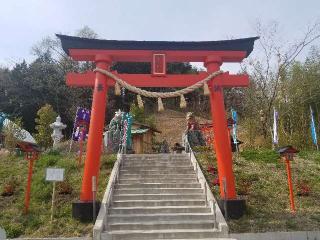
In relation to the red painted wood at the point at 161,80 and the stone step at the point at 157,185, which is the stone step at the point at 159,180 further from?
the red painted wood at the point at 161,80

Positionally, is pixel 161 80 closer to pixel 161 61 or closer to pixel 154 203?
pixel 161 61

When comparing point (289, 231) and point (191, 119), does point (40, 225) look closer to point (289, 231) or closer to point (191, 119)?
point (289, 231)

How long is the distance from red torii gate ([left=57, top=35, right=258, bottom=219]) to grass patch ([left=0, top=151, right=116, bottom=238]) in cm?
266

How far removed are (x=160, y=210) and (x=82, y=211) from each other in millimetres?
2353

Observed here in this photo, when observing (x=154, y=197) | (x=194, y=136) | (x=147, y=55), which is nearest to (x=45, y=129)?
(x=194, y=136)

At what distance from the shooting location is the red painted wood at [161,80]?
13.0 metres

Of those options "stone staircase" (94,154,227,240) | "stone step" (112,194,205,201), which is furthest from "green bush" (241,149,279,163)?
"stone step" (112,194,205,201)

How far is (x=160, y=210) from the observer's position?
495 inches

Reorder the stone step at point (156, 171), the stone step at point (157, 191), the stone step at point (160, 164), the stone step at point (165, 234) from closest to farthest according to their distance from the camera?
the stone step at point (165, 234) → the stone step at point (157, 191) → the stone step at point (156, 171) → the stone step at point (160, 164)

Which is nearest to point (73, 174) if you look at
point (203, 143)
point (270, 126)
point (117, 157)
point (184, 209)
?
point (117, 157)

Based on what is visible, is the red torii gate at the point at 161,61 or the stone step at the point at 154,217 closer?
the stone step at the point at 154,217

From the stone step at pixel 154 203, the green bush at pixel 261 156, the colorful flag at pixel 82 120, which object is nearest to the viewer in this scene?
the stone step at pixel 154 203

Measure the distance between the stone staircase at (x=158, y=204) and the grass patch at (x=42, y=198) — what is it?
0.74 meters

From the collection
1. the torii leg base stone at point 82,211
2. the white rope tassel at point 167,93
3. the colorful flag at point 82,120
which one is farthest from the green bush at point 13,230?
the colorful flag at point 82,120
